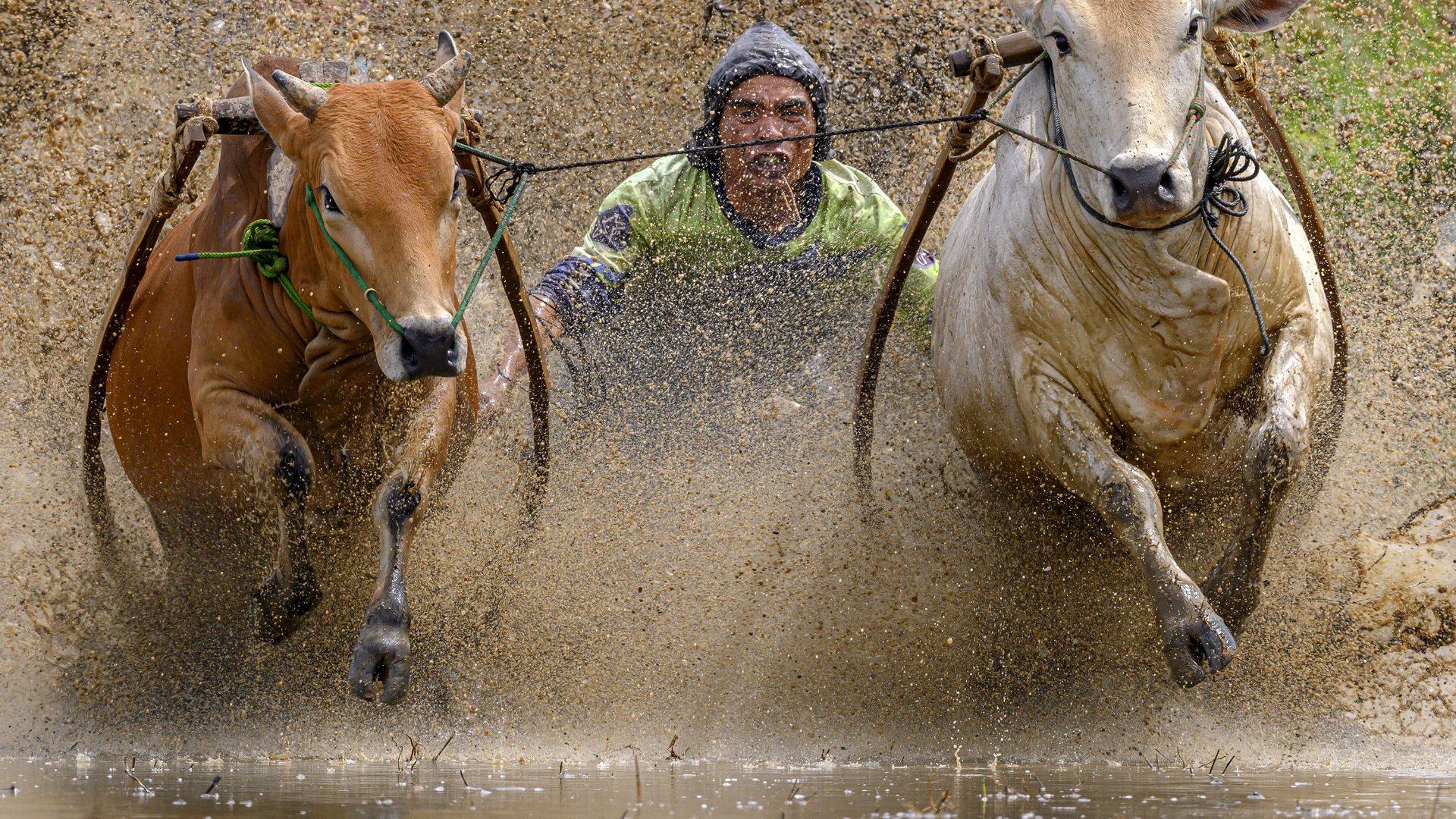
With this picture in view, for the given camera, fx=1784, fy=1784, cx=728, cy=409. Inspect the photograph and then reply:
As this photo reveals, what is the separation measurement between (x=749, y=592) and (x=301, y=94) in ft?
6.49

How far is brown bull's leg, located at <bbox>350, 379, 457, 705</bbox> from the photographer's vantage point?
371cm

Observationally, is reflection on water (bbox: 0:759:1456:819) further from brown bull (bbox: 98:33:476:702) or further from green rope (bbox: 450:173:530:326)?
green rope (bbox: 450:173:530:326)

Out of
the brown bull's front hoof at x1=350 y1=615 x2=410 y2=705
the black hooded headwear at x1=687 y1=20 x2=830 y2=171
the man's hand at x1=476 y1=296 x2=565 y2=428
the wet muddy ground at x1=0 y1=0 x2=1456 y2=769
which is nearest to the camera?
the brown bull's front hoof at x1=350 y1=615 x2=410 y2=705

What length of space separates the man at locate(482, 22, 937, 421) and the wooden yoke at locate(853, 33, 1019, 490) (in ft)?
1.82

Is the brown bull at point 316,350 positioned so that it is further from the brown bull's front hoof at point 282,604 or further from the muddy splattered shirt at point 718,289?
the muddy splattered shirt at point 718,289

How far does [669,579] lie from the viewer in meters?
5.05

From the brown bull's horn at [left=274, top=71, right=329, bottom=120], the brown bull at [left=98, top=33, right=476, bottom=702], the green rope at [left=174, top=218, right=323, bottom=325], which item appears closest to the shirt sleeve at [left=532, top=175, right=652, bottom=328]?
the brown bull at [left=98, top=33, right=476, bottom=702]

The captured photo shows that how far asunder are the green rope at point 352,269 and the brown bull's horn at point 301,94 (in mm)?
167

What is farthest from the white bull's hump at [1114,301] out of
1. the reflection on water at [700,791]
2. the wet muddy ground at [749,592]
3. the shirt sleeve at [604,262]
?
the shirt sleeve at [604,262]

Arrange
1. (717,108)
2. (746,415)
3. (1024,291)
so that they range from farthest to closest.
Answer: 1. (717,108)
2. (746,415)
3. (1024,291)

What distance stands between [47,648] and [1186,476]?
124 inches

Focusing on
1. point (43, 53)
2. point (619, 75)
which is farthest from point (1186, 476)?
point (43, 53)

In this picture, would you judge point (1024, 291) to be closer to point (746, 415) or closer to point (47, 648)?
point (746, 415)

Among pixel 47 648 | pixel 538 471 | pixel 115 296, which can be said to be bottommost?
pixel 47 648
